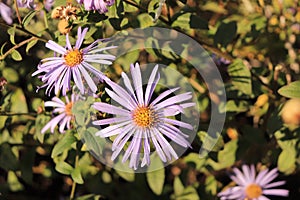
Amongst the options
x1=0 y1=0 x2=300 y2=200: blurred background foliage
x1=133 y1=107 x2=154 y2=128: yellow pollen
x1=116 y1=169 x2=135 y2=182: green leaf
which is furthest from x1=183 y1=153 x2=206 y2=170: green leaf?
x1=133 y1=107 x2=154 y2=128: yellow pollen

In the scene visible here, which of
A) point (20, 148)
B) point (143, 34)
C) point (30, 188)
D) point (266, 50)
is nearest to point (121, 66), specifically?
point (143, 34)

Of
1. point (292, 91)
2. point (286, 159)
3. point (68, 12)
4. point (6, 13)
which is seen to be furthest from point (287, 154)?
point (6, 13)

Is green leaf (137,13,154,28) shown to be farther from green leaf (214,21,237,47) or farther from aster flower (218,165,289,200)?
aster flower (218,165,289,200)

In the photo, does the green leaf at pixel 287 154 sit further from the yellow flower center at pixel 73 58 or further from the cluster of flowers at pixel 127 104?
the yellow flower center at pixel 73 58

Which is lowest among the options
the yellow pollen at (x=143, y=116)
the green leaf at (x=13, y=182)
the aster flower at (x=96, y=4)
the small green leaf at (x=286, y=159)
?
the green leaf at (x=13, y=182)

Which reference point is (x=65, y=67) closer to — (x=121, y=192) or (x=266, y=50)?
(x=121, y=192)

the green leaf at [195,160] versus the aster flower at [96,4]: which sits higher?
the aster flower at [96,4]

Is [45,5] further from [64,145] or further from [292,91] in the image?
[292,91]

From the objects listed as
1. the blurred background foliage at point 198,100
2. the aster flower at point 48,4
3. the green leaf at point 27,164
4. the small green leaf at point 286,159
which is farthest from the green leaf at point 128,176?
the aster flower at point 48,4
